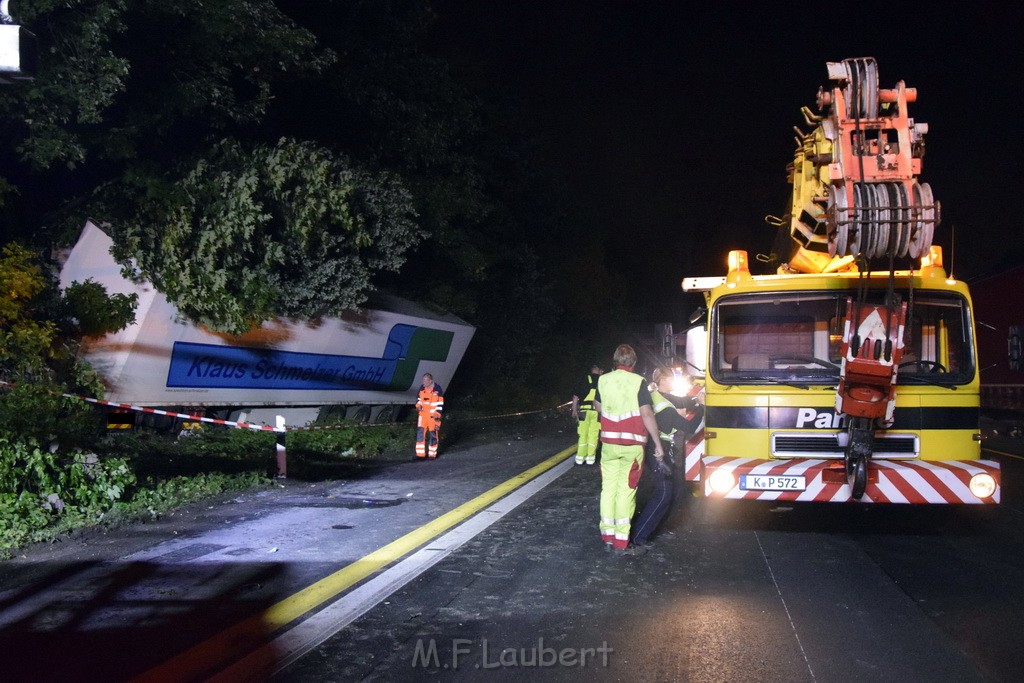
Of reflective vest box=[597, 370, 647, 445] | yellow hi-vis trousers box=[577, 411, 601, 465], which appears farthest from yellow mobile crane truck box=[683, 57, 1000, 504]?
yellow hi-vis trousers box=[577, 411, 601, 465]

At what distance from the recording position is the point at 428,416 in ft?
46.9

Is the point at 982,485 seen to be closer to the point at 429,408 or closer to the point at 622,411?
the point at 622,411

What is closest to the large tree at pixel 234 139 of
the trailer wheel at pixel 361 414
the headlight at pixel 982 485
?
the trailer wheel at pixel 361 414

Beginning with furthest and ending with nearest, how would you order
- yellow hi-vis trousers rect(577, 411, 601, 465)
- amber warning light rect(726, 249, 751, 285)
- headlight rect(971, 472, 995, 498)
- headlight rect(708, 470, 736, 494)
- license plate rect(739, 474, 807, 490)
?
1. yellow hi-vis trousers rect(577, 411, 601, 465)
2. amber warning light rect(726, 249, 751, 285)
3. headlight rect(708, 470, 736, 494)
4. license plate rect(739, 474, 807, 490)
5. headlight rect(971, 472, 995, 498)

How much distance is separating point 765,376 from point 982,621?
2.67m

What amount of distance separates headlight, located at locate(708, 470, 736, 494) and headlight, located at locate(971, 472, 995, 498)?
187cm

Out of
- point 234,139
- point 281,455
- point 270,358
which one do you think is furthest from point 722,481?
point 270,358

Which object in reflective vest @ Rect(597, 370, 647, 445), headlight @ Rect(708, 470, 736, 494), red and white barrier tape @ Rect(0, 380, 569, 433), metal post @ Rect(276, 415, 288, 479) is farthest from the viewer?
metal post @ Rect(276, 415, 288, 479)

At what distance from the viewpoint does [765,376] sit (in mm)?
7574

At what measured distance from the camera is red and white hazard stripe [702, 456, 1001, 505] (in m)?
7.07

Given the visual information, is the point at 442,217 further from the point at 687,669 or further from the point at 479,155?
the point at 687,669

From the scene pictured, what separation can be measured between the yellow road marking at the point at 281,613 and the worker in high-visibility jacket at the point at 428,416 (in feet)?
17.5

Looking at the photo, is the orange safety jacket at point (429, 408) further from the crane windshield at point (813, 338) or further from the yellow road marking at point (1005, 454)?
the yellow road marking at point (1005, 454)

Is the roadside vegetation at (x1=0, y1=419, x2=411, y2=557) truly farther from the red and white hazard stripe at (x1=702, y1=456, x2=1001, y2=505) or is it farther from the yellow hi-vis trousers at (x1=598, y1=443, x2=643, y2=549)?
the red and white hazard stripe at (x1=702, y1=456, x2=1001, y2=505)
